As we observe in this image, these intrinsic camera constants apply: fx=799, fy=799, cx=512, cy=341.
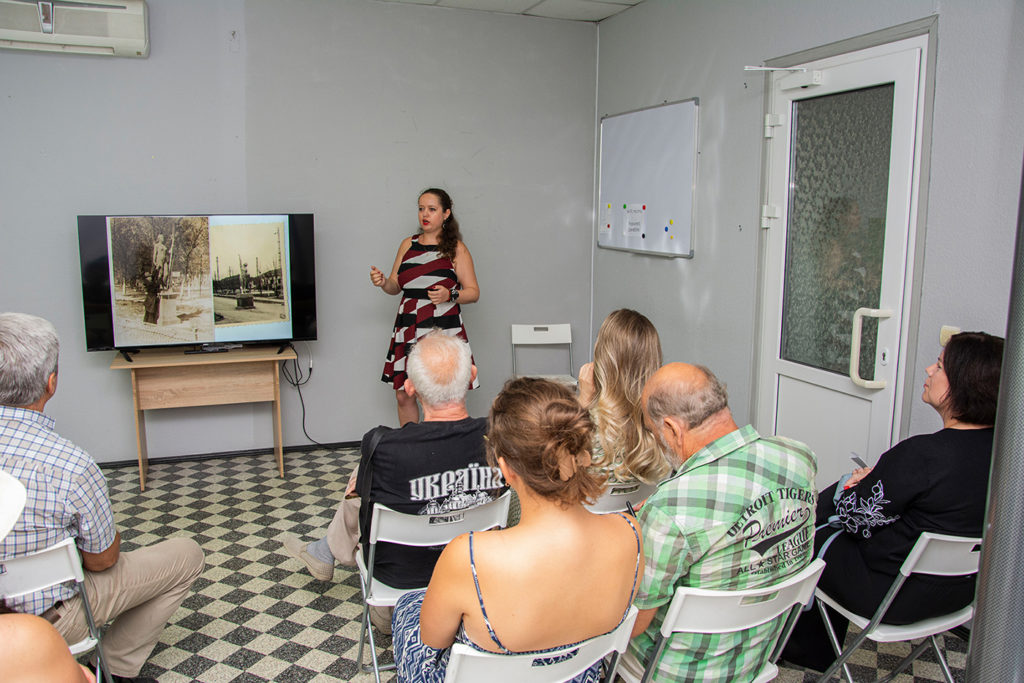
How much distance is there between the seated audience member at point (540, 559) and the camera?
1584 mm

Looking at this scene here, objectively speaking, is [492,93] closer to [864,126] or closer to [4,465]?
[864,126]

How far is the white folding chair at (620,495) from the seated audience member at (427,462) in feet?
1.15

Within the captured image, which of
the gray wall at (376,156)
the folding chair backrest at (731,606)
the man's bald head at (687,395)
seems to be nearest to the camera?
the folding chair backrest at (731,606)

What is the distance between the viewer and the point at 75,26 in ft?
14.6

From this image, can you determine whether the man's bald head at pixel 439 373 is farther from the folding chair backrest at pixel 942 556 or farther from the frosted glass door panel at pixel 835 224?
the frosted glass door panel at pixel 835 224

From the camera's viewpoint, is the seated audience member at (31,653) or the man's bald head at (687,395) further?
the man's bald head at (687,395)

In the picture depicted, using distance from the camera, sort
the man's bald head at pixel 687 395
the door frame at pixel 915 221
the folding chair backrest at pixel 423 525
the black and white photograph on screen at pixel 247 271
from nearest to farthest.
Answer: the man's bald head at pixel 687 395, the folding chair backrest at pixel 423 525, the door frame at pixel 915 221, the black and white photograph on screen at pixel 247 271

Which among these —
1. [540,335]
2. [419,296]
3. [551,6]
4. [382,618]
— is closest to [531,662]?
[382,618]

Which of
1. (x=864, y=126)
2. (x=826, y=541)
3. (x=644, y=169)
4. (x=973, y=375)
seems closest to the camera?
(x=973, y=375)

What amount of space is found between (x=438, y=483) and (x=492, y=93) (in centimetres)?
381

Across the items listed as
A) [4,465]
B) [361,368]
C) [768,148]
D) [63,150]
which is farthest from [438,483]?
[63,150]

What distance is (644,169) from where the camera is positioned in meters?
Answer: 5.19

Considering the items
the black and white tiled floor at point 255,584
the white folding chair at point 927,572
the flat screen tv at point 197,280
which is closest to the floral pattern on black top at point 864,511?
the white folding chair at point 927,572

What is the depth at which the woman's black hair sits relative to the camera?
2.30m
